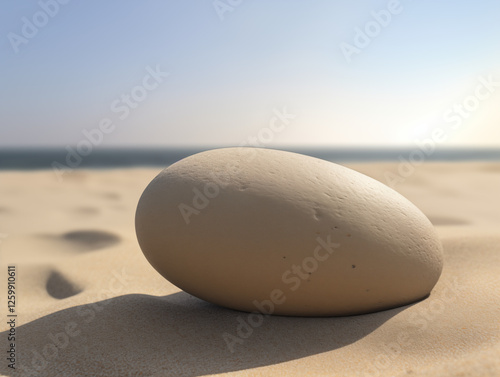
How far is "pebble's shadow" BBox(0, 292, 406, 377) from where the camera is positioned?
2.42 metres

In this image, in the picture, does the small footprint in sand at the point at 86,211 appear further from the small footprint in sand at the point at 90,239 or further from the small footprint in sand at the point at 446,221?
the small footprint in sand at the point at 446,221

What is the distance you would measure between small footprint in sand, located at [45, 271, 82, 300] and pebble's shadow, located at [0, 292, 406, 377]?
943 millimetres

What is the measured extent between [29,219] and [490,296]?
676cm

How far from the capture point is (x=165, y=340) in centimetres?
268

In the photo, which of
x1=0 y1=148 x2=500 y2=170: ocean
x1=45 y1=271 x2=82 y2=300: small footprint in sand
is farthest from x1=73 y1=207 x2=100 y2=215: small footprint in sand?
x1=45 y1=271 x2=82 y2=300: small footprint in sand

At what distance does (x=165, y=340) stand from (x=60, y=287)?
197cm

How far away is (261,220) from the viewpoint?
2.60m

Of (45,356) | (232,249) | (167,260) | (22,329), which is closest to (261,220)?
(232,249)

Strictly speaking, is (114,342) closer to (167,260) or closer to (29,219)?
(167,260)

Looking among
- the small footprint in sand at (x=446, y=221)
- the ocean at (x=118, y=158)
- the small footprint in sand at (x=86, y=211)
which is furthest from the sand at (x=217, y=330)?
the ocean at (x=118, y=158)

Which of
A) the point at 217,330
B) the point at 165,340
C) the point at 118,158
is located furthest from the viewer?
the point at 118,158

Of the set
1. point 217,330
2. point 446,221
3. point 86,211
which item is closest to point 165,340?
point 217,330

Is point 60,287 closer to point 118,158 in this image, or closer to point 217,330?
point 217,330

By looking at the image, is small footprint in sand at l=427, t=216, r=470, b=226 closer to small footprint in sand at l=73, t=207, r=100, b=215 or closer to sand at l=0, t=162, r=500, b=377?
sand at l=0, t=162, r=500, b=377
